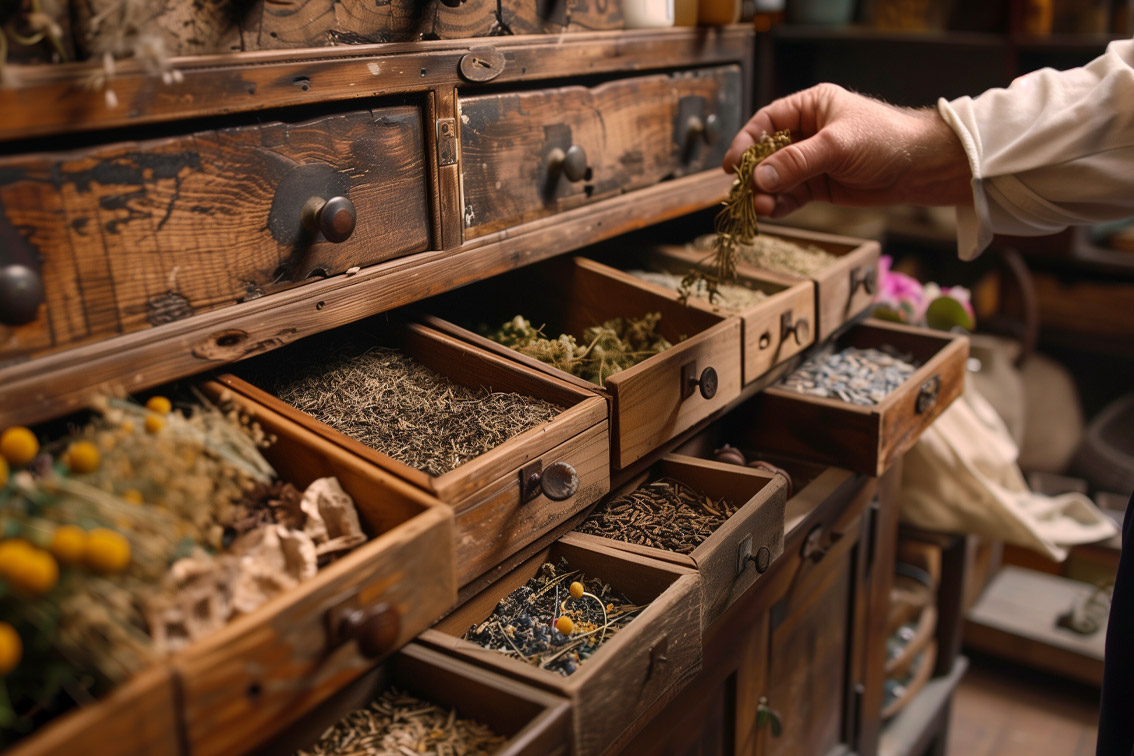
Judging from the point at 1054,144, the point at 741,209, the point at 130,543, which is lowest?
the point at 130,543

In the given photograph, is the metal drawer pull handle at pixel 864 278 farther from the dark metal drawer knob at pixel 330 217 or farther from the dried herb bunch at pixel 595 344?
the dark metal drawer knob at pixel 330 217

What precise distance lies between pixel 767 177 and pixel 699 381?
411 millimetres

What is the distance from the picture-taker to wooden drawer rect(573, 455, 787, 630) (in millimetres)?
1309

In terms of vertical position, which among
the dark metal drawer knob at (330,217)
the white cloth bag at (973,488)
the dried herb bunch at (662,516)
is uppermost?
the dark metal drawer knob at (330,217)

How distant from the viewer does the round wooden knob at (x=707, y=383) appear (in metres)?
1.53

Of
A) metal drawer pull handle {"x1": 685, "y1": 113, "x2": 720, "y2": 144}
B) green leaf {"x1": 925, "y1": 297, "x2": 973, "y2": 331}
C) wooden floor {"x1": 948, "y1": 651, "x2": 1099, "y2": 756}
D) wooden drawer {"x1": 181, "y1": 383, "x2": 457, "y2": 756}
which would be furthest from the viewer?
wooden floor {"x1": 948, "y1": 651, "x2": 1099, "y2": 756}

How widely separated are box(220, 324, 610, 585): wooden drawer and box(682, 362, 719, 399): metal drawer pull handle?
0.21 m

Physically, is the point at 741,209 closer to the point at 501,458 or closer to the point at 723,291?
the point at 723,291

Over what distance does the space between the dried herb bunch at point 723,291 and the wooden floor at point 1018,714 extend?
77.9 inches

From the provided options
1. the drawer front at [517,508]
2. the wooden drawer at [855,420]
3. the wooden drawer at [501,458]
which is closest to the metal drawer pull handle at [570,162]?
the wooden drawer at [501,458]

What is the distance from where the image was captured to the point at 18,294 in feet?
3.06

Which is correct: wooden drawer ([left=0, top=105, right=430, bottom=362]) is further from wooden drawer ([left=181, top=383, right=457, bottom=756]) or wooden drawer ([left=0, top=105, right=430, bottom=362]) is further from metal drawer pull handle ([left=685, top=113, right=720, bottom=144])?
metal drawer pull handle ([left=685, top=113, right=720, bottom=144])

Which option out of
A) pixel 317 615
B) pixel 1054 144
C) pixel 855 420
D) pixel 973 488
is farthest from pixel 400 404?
pixel 973 488

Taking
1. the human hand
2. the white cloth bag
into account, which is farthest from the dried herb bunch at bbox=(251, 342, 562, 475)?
the white cloth bag
